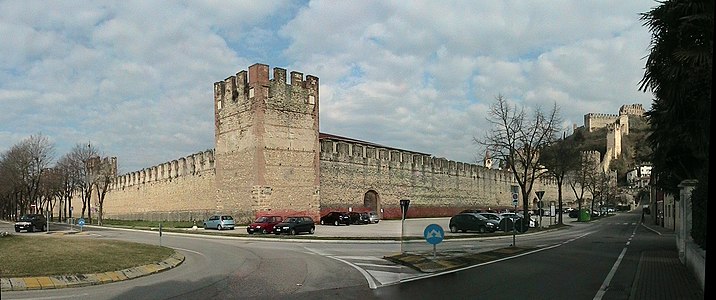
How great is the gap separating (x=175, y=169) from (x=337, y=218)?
72.9ft

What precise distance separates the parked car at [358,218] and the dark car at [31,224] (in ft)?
85.4

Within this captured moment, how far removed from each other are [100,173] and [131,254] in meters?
57.9

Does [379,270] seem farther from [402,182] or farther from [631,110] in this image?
[631,110]

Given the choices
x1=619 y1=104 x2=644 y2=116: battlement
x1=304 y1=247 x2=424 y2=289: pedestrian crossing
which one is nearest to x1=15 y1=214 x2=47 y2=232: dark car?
x1=304 y1=247 x2=424 y2=289: pedestrian crossing

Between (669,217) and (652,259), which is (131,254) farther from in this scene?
(669,217)

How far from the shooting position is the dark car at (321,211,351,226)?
184 feet

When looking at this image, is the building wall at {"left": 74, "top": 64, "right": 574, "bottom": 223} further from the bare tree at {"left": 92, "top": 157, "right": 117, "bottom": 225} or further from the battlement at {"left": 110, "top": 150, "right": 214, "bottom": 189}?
the bare tree at {"left": 92, "top": 157, "right": 117, "bottom": 225}

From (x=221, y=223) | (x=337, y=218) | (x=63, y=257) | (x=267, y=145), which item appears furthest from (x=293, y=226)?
(x=63, y=257)

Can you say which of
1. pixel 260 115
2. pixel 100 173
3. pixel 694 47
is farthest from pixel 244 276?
pixel 100 173

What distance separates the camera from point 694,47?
1598 centimetres

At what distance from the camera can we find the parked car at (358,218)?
2263 inches

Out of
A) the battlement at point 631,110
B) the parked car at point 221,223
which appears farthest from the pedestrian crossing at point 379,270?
the battlement at point 631,110

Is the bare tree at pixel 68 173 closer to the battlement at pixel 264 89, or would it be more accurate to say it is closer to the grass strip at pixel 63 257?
the battlement at pixel 264 89

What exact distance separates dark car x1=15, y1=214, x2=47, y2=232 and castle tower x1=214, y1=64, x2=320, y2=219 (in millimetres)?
14964
